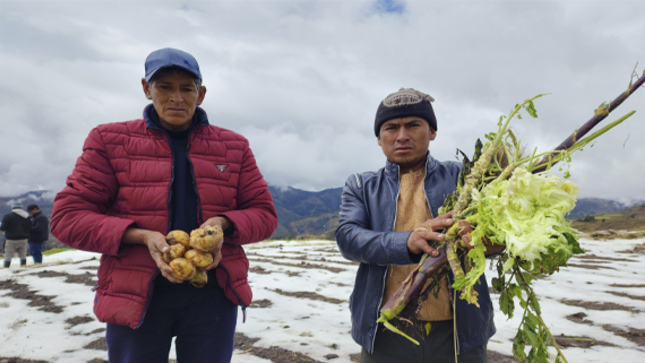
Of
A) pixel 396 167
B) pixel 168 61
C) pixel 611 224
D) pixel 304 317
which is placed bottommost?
pixel 611 224

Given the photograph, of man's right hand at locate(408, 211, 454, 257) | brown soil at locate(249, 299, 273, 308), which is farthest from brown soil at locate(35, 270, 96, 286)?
man's right hand at locate(408, 211, 454, 257)

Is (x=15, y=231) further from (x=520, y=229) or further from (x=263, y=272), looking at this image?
(x=520, y=229)

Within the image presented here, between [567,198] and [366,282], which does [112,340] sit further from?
[567,198]

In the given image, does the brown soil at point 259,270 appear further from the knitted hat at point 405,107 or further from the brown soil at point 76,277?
the knitted hat at point 405,107

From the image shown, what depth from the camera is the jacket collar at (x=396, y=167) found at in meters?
2.36

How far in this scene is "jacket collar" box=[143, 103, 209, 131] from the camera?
2.11m

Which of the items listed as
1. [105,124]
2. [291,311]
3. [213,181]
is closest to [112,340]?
[213,181]

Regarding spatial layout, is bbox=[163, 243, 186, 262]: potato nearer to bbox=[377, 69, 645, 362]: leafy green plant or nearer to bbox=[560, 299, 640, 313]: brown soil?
bbox=[377, 69, 645, 362]: leafy green plant

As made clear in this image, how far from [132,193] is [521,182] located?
2048 mm

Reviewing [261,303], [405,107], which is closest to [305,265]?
[261,303]

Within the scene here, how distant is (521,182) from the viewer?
5.17ft

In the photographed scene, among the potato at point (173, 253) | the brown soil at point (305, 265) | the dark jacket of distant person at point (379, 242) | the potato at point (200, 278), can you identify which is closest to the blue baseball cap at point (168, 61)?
the potato at point (173, 253)

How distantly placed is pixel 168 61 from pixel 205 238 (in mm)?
1030

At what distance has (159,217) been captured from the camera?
202 centimetres
